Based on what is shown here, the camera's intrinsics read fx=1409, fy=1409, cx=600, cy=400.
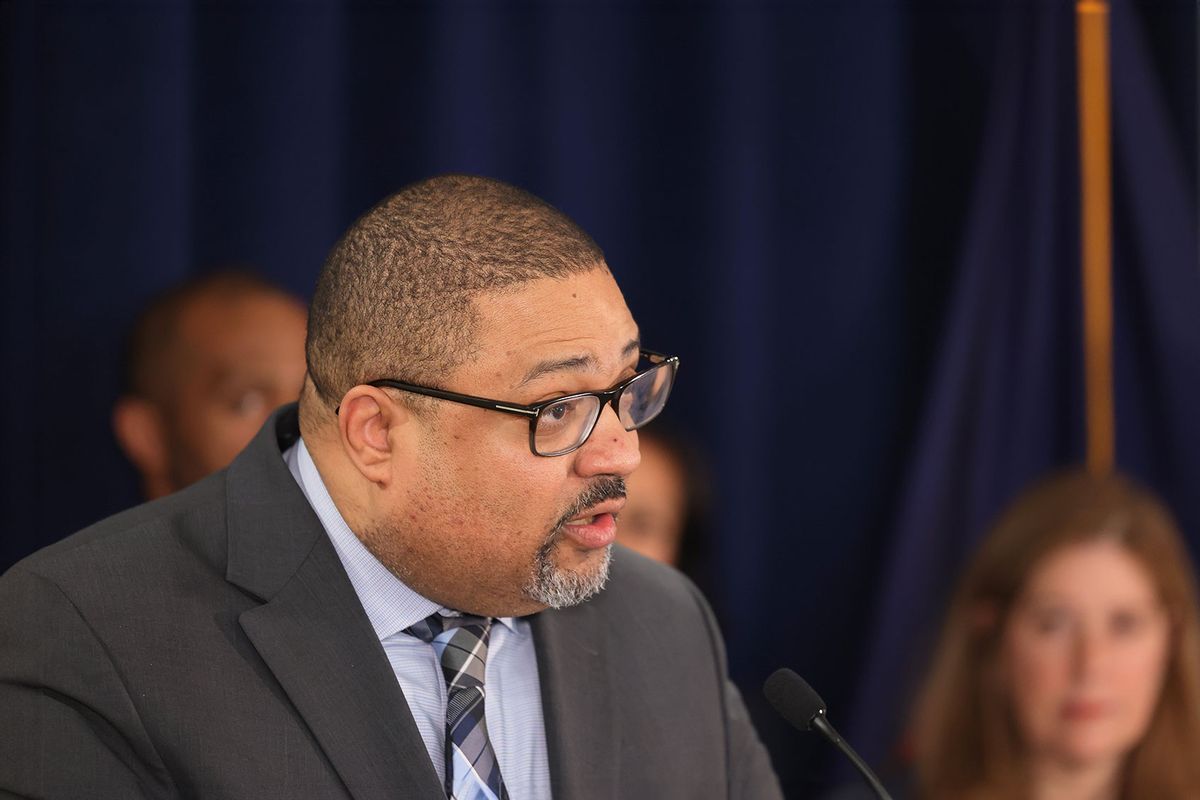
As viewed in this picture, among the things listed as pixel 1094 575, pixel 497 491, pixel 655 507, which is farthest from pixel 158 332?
pixel 1094 575

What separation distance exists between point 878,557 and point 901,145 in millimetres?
916

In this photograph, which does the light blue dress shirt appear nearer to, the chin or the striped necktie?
the striped necktie

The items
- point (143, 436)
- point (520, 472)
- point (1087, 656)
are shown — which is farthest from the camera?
point (143, 436)

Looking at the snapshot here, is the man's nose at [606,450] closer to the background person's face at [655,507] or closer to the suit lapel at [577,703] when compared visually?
the suit lapel at [577,703]

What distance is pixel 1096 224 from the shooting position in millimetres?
2902

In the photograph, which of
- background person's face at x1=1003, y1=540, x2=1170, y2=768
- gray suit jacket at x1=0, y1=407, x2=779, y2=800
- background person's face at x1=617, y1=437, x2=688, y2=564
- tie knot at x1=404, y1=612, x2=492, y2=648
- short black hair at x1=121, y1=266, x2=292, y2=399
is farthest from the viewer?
background person's face at x1=617, y1=437, x2=688, y2=564

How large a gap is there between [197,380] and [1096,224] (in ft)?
5.99

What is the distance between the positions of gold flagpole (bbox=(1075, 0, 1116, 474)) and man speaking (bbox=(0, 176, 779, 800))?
5.04ft

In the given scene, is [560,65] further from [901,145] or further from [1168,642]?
[1168,642]

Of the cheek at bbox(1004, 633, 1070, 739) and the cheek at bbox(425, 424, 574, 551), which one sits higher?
the cheek at bbox(425, 424, 574, 551)

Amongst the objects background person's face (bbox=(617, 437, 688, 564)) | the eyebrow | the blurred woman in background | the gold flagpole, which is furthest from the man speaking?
the gold flagpole

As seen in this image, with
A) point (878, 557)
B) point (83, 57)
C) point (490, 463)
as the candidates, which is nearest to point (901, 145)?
point (878, 557)

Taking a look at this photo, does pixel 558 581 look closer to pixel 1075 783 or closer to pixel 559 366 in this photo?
pixel 559 366

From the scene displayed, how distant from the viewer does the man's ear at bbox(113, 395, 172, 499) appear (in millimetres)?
2619
